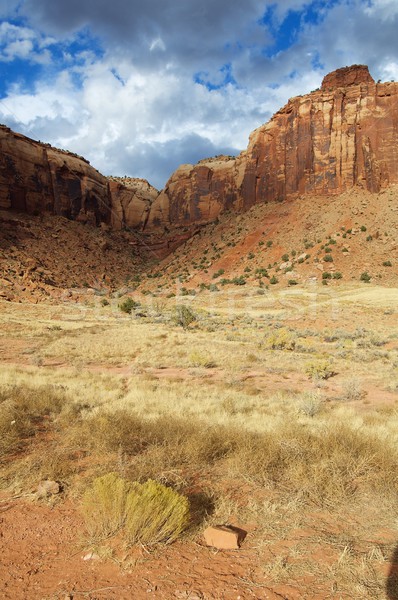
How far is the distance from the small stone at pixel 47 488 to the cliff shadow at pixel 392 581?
3311 mm

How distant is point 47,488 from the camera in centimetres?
427

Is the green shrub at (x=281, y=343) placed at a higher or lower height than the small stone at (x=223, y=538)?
lower

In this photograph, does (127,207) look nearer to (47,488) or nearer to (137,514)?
(47,488)

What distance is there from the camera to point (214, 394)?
10.1 m

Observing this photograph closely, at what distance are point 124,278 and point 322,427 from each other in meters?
56.9

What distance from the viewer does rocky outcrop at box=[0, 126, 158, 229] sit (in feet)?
198

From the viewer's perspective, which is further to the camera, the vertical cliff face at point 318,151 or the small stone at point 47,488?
the vertical cliff face at point 318,151

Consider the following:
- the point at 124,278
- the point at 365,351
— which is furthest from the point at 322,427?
the point at 124,278

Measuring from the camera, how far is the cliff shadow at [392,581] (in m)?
2.76

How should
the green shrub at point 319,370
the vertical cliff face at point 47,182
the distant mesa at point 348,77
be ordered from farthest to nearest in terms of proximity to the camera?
the distant mesa at point 348,77
the vertical cliff face at point 47,182
the green shrub at point 319,370

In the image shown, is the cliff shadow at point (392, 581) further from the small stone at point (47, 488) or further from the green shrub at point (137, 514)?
the small stone at point (47, 488)

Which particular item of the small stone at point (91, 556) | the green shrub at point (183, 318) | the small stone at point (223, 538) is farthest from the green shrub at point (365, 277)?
the small stone at point (91, 556)

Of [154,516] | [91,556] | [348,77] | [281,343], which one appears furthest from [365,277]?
[91,556]

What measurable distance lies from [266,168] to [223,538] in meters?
67.4
